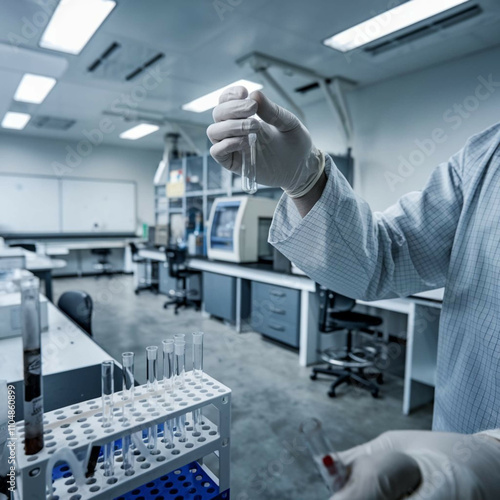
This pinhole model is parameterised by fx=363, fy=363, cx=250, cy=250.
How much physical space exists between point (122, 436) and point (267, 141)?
1.90ft

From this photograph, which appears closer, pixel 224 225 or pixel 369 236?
pixel 369 236

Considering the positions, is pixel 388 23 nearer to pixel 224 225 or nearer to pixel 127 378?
pixel 224 225

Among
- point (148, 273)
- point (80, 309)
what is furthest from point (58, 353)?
point (148, 273)

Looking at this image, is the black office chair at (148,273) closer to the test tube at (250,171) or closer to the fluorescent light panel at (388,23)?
the fluorescent light panel at (388,23)

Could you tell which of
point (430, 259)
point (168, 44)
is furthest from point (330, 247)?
point (168, 44)

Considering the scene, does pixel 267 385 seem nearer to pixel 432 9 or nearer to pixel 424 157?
pixel 424 157

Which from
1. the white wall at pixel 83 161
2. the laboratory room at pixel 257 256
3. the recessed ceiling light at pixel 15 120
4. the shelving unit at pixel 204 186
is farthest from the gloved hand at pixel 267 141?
A: the white wall at pixel 83 161

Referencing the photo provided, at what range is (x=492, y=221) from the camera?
2.52 ft

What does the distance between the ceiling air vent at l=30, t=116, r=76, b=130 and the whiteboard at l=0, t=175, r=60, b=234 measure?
4.01ft

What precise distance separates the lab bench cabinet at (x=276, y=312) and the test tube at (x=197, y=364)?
7.93 ft

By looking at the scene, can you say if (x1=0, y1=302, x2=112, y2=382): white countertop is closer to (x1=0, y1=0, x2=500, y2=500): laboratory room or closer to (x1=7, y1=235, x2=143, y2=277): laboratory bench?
(x1=0, y1=0, x2=500, y2=500): laboratory room

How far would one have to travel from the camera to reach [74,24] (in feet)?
9.19

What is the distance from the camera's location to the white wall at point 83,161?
6.80m

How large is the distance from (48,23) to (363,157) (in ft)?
9.99
